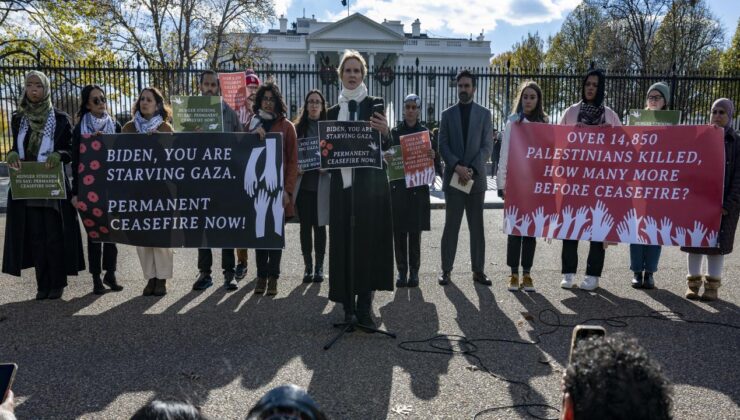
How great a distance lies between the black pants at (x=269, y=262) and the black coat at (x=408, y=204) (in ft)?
4.55

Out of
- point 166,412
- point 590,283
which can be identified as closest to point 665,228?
point 590,283

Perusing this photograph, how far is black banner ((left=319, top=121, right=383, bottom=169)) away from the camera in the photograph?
4.84 meters

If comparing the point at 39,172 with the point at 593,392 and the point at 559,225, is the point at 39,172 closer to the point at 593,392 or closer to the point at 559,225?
the point at 559,225

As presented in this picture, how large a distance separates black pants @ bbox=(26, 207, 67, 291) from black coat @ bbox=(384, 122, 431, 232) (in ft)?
11.4

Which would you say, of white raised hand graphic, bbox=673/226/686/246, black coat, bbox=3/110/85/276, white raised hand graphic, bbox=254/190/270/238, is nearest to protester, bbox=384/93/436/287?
white raised hand graphic, bbox=254/190/270/238

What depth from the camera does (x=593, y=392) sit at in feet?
5.03

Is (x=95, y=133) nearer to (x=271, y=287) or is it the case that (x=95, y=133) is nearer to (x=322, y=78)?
(x=271, y=287)

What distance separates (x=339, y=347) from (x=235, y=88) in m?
5.21

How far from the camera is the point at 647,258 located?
6.51m

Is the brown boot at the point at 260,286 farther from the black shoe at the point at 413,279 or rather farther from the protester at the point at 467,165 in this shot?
the protester at the point at 467,165

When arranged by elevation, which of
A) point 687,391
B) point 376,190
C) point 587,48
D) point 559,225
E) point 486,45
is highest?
point 486,45

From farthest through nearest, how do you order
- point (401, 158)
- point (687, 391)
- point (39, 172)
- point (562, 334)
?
1. point (401, 158)
2. point (39, 172)
3. point (562, 334)
4. point (687, 391)

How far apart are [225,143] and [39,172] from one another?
1.81m

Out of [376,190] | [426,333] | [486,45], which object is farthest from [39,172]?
[486,45]
